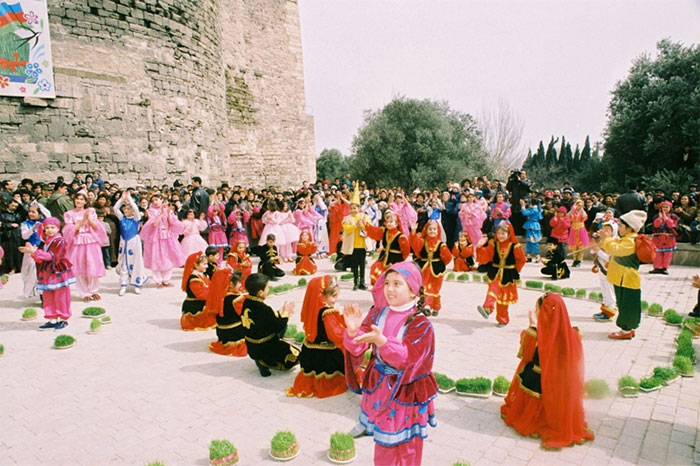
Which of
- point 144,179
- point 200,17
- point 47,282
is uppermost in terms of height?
point 200,17

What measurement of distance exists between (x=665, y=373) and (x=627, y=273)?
1.84 m

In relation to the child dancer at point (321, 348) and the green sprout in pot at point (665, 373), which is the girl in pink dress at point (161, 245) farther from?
the green sprout in pot at point (665, 373)

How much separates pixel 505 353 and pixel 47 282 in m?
7.55

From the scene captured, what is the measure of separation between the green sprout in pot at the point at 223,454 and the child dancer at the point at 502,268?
202 inches

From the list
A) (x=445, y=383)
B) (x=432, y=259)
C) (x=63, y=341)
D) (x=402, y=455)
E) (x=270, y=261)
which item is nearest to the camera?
(x=402, y=455)

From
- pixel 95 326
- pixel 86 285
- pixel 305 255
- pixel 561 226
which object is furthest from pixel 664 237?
pixel 86 285

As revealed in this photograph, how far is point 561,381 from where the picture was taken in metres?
4.14

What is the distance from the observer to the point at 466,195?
45.0ft

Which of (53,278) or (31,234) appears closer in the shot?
(53,278)

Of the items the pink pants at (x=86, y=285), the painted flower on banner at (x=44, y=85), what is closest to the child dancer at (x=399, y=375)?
the pink pants at (x=86, y=285)

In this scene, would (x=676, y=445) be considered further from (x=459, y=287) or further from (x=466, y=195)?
(x=466, y=195)

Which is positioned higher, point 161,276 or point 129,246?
point 129,246

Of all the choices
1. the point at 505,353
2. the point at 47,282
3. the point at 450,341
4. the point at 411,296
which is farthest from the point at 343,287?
the point at 411,296

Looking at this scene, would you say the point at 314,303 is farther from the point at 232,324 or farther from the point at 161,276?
the point at 161,276
